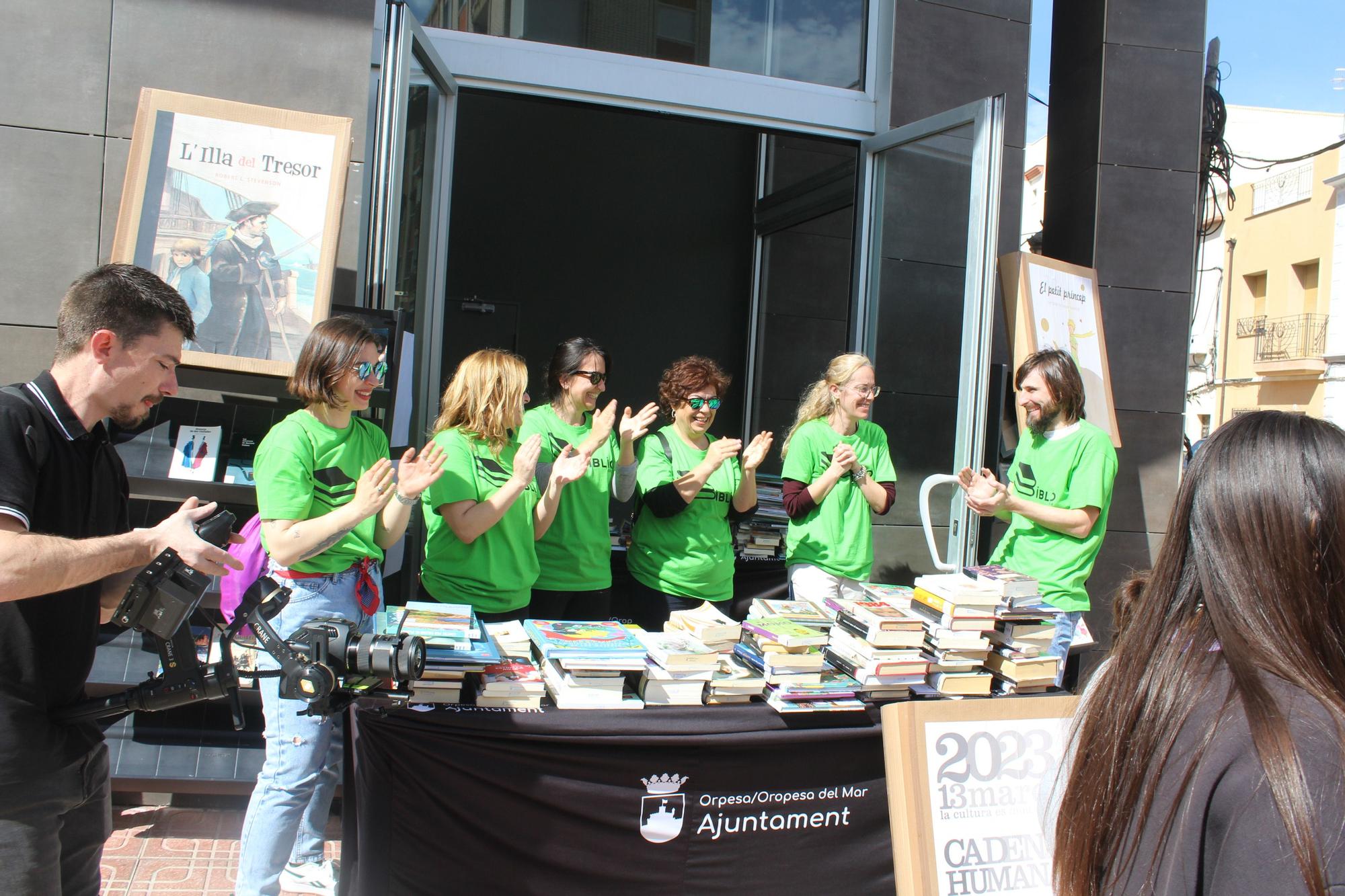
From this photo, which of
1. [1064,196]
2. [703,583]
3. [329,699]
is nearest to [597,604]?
[703,583]

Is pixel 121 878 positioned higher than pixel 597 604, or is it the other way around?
pixel 597 604

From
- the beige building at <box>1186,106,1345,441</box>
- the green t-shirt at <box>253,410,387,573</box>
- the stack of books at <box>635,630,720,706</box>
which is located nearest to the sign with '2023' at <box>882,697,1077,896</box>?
the stack of books at <box>635,630,720,706</box>

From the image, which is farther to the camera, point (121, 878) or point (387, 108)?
point (387, 108)

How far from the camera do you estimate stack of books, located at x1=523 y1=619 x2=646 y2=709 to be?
2.54 metres

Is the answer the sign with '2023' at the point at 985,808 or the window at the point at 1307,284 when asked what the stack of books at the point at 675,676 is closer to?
the sign with '2023' at the point at 985,808

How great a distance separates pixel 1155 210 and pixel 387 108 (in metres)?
4.59

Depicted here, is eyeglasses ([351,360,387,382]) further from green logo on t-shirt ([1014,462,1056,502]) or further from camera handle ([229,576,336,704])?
green logo on t-shirt ([1014,462,1056,502])

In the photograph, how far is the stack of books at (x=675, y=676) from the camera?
103 inches

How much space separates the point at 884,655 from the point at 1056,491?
1.26 meters

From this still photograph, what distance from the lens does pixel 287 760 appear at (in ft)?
8.54

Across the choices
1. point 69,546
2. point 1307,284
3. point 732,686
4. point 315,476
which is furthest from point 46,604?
point 1307,284

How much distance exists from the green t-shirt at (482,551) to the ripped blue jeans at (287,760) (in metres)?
0.45

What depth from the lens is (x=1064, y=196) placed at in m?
5.96

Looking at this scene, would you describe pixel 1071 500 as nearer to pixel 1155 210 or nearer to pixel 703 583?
pixel 703 583
